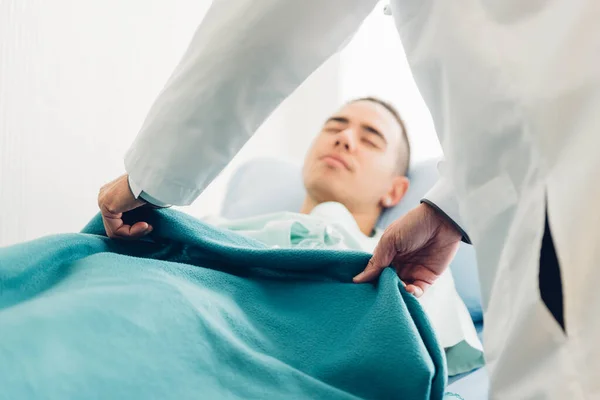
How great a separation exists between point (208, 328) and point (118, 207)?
0.24 m

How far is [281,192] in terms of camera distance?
1.70m

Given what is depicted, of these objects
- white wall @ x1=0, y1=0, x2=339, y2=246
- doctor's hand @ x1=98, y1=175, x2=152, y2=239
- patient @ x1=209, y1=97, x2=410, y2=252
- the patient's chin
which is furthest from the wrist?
white wall @ x1=0, y1=0, x2=339, y2=246

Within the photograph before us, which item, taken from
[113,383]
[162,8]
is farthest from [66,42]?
[113,383]

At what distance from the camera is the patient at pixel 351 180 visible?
1.23 meters

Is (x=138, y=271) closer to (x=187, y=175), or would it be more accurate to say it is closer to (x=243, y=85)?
(x=187, y=175)

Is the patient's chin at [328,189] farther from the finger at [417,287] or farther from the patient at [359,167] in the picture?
the finger at [417,287]

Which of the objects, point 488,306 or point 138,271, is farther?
point 138,271

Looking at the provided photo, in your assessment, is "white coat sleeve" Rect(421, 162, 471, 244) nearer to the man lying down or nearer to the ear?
the man lying down

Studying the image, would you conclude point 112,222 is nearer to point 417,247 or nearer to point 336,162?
point 417,247

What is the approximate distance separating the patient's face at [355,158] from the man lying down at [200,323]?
2.02 ft

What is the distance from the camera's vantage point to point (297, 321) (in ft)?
2.17

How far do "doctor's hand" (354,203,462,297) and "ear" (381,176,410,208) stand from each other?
725 mm

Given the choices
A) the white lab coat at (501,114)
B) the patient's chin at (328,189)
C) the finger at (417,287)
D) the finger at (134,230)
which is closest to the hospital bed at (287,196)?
the patient's chin at (328,189)

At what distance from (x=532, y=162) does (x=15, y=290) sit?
21.3 inches
